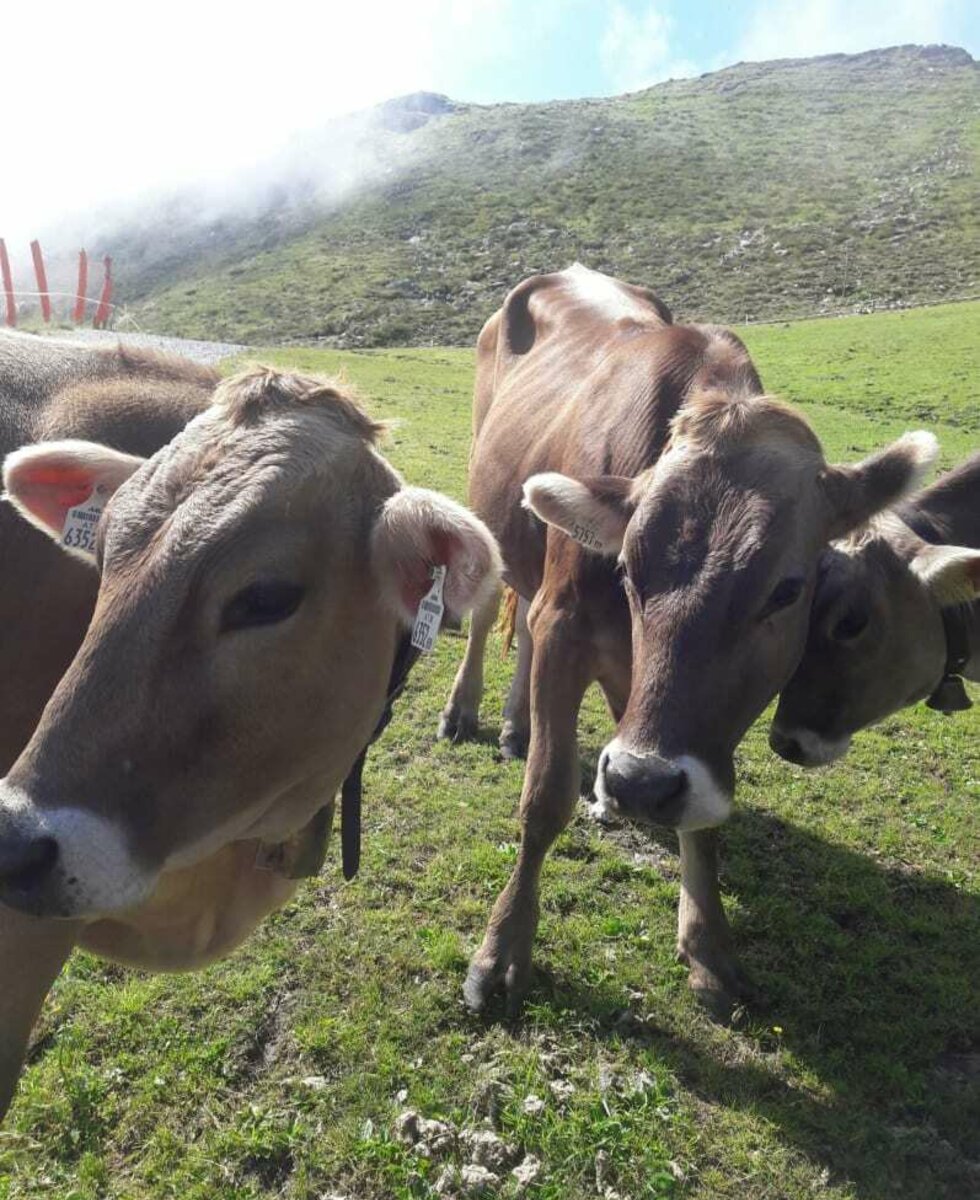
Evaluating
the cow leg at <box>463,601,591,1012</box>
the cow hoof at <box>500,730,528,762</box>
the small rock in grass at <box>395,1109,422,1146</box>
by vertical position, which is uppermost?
the cow leg at <box>463,601,591,1012</box>

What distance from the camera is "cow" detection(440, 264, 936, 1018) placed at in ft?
10.9

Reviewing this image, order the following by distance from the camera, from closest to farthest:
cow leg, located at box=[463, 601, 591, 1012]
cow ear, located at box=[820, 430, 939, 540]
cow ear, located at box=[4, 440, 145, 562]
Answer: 1. cow ear, located at box=[4, 440, 145, 562]
2. cow ear, located at box=[820, 430, 939, 540]
3. cow leg, located at box=[463, 601, 591, 1012]

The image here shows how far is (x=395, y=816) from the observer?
589cm

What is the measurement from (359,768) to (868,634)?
2616 millimetres

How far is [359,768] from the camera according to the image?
322 centimetres

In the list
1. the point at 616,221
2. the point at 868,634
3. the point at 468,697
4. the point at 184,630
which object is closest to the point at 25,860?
the point at 184,630

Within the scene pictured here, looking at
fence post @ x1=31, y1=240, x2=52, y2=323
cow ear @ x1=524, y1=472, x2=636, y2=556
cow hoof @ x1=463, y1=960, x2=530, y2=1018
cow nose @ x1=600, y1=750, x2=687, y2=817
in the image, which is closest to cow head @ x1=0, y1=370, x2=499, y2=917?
cow nose @ x1=600, y1=750, x2=687, y2=817

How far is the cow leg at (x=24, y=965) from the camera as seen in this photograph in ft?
9.32

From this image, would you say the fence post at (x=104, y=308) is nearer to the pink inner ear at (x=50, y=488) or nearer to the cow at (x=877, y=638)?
the pink inner ear at (x=50, y=488)

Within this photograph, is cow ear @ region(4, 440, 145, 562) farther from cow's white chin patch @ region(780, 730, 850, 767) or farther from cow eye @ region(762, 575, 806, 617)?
cow's white chin patch @ region(780, 730, 850, 767)

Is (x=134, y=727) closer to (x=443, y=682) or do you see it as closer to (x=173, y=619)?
(x=173, y=619)

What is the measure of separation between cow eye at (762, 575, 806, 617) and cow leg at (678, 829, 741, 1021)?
5.20ft

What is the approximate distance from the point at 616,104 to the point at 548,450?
14122 cm

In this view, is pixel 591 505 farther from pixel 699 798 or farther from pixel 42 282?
pixel 42 282
